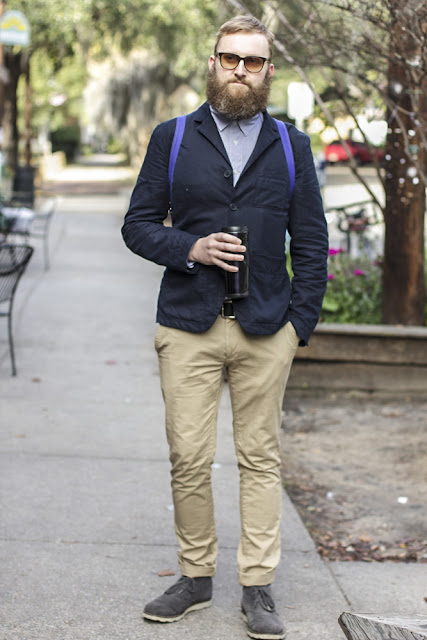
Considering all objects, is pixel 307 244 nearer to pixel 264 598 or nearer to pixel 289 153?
pixel 289 153

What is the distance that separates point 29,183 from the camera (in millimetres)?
23625

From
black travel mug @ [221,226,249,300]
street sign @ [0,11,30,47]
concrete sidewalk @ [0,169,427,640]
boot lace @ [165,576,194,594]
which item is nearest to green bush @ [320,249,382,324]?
concrete sidewalk @ [0,169,427,640]

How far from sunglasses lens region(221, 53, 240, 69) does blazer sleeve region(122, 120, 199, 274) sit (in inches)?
11.1

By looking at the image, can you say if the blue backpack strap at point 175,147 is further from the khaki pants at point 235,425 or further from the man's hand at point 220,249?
the khaki pants at point 235,425

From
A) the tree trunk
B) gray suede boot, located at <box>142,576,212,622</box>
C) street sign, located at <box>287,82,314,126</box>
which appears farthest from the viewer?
street sign, located at <box>287,82,314,126</box>

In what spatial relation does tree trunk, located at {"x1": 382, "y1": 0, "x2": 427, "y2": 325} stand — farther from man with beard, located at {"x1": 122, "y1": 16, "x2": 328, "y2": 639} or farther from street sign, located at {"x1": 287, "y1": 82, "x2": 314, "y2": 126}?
street sign, located at {"x1": 287, "y1": 82, "x2": 314, "y2": 126}

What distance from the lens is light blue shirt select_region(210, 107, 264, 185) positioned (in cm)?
338

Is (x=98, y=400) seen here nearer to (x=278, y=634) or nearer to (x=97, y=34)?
(x=278, y=634)

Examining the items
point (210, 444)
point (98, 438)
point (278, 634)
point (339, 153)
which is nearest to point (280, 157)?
point (210, 444)

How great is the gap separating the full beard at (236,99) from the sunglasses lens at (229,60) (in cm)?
5

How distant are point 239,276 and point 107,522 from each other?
5.78 ft

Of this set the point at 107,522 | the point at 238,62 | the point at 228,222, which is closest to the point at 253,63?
the point at 238,62

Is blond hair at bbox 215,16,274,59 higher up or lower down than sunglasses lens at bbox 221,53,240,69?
higher up

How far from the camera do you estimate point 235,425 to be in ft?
11.7
